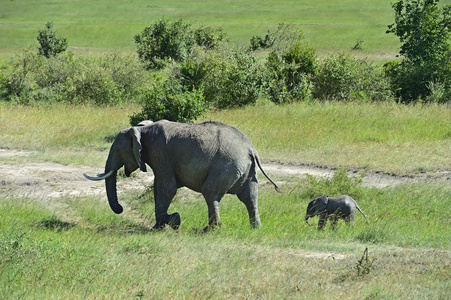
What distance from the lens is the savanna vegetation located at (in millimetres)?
7250

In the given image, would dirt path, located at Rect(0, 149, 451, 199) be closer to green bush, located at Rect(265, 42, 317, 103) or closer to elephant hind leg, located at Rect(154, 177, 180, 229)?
elephant hind leg, located at Rect(154, 177, 180, 229)

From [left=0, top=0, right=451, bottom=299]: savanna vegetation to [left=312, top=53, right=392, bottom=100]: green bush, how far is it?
75 millimetres

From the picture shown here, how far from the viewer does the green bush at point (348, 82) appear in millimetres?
26750

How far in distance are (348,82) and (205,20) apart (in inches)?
2512

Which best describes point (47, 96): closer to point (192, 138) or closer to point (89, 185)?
point (89, 185)

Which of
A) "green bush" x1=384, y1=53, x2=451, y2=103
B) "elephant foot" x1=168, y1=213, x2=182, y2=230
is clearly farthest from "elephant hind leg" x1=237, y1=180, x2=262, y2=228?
"green bush" x1=384, y1=53, x2=451, y2=103

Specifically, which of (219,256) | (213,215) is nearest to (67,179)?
(213,215)

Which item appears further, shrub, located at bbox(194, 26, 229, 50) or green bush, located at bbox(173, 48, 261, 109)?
shrub, located at bbox(194, 26, 229, 50)

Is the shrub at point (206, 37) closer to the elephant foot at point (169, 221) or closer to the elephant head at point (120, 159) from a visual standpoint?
the elephant head at point (120, 159)

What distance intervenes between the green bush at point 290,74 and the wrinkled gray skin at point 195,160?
15994mm

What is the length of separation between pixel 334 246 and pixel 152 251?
2.86 meters

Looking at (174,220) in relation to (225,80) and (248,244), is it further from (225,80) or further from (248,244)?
(225,80)

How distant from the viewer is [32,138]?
19750 millimetres

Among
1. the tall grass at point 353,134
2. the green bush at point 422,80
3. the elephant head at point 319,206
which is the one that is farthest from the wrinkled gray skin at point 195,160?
the green bush at point 422,80
